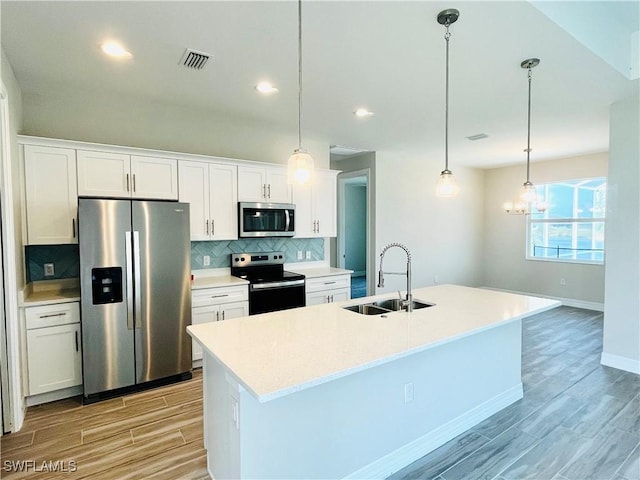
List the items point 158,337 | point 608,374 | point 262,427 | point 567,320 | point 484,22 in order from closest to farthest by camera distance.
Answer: point 262,427
point 484,22
point 158,337
point 608,374
point 567,320

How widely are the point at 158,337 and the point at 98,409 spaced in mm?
686

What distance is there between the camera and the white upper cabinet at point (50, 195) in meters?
2.90

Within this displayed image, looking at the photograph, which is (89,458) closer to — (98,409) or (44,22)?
(98,409)

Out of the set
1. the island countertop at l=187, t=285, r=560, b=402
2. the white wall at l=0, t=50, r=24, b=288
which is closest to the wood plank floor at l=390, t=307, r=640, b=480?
the island countertop at l=187, t=285, r=560, b=402

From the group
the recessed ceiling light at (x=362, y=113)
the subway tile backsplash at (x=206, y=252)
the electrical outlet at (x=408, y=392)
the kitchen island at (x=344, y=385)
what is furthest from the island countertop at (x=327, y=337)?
the recessed ceiling light at (x=362, y=113)

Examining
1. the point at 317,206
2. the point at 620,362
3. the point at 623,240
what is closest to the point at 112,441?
the point at 317,206

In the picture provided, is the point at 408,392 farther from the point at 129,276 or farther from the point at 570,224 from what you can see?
the point at 570,224

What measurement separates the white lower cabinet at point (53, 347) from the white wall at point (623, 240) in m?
5.11

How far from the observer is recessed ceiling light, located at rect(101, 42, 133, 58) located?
94.0 inches

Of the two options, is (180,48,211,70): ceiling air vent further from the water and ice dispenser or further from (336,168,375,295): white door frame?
(336,168,375,295): white door frame

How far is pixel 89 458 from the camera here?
2221 millimetres

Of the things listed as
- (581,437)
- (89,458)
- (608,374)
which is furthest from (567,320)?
(89,458)

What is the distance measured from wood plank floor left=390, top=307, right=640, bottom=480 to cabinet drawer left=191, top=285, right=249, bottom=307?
2.21m

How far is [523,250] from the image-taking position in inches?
273
